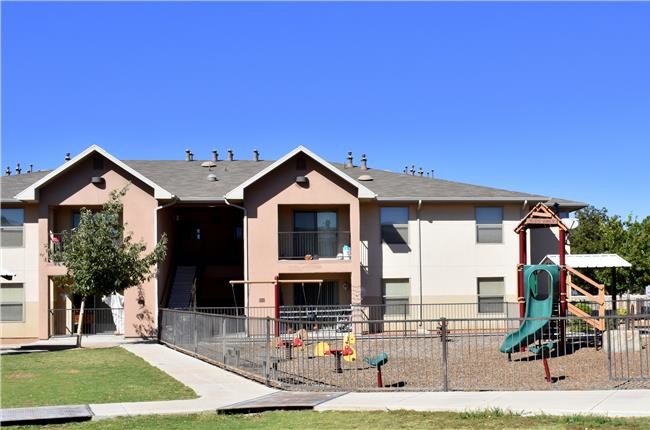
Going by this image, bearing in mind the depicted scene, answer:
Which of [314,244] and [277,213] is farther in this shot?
[314,244]

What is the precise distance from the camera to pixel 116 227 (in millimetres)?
28625

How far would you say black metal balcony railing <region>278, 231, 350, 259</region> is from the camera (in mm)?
33938

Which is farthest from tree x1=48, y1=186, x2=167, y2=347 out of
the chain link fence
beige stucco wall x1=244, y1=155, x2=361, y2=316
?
beige stucco wall x1=244, y1=155, x2=361, y2=316

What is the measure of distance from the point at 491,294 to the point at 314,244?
7838 millimetres

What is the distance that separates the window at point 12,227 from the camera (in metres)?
32.9

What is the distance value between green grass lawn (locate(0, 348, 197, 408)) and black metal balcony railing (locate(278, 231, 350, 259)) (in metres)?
10.3

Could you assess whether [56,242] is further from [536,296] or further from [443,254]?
[536,296]

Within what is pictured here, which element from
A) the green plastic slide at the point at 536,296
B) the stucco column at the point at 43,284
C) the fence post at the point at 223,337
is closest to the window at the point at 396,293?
the green plastic slide at the point at 536,296

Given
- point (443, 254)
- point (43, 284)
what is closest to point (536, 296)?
point (443, 254)

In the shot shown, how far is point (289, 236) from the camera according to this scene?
34.1m

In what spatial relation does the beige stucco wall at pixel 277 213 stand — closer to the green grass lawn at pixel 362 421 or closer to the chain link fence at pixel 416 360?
the chain link fence at pixel 416 360

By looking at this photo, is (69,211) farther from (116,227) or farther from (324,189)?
(324,189)

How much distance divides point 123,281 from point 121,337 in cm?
431

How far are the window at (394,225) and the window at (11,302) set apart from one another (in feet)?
48.7
